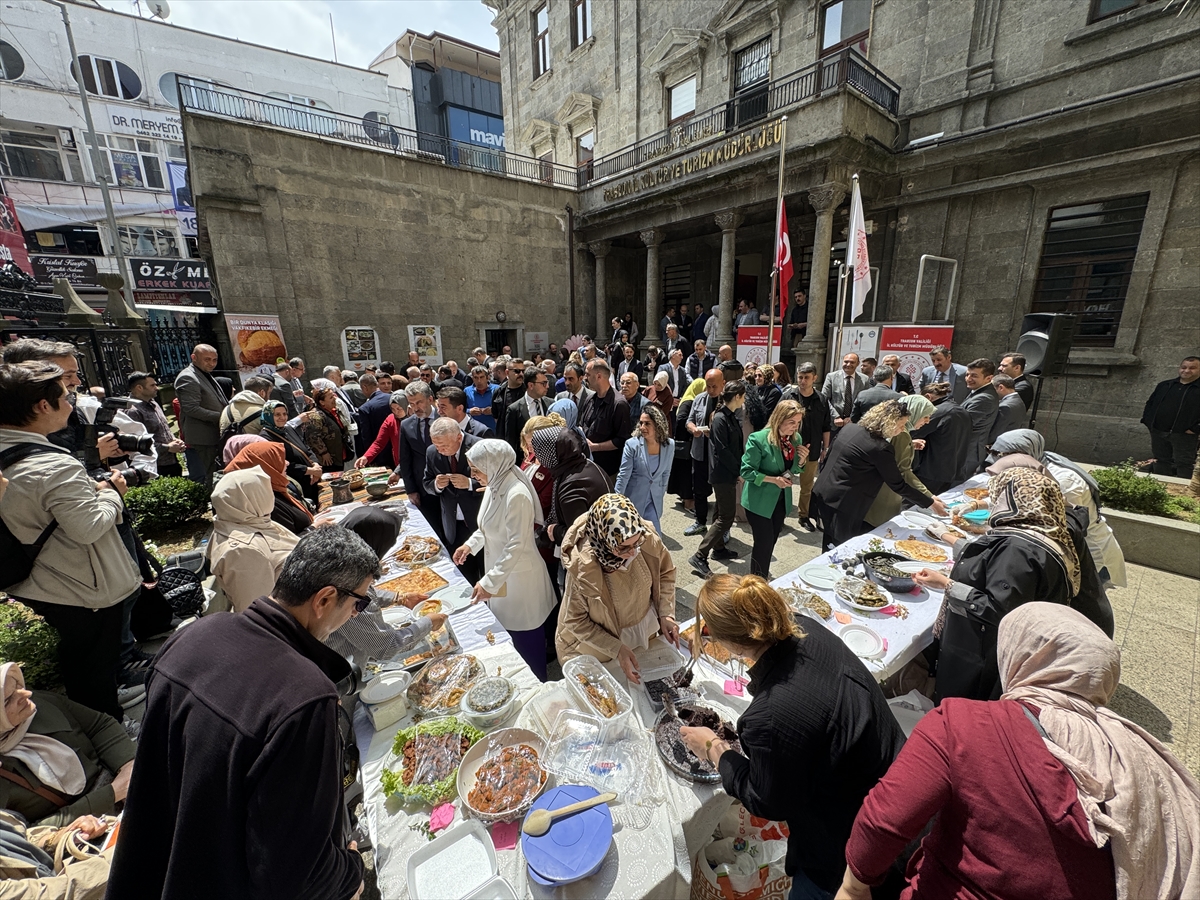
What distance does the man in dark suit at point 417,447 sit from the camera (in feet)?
16.0

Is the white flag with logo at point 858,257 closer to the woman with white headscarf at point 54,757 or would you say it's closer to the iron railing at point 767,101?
the iron railing at point 767,101

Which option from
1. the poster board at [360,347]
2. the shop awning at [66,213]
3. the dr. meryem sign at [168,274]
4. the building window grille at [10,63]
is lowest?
the poster board at [360,347]

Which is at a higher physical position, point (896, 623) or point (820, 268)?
point (820, 268)

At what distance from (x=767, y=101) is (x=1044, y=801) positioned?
16.5 m

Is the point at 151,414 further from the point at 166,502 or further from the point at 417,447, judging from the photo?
the point at 417,447

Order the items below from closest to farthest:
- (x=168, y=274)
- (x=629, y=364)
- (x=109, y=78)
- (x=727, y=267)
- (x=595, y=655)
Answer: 1. (x=595, y=655)
2. (x=629, y=364)
3. (x=727, y=267)
4. (x=168, y=274)
5. (x=109, y=78)

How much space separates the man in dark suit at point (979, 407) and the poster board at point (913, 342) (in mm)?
3727

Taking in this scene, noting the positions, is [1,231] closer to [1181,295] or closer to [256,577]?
[256,577]

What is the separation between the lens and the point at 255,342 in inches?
488

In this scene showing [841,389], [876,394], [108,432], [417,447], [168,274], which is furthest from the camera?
[168,274]

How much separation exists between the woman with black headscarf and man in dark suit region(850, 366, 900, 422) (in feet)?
16.7

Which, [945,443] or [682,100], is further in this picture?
[682,100]

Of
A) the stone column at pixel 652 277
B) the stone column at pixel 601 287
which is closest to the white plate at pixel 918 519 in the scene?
the stone column at pixel 652 277

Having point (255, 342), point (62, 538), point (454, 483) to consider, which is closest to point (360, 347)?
point (255, 342)
